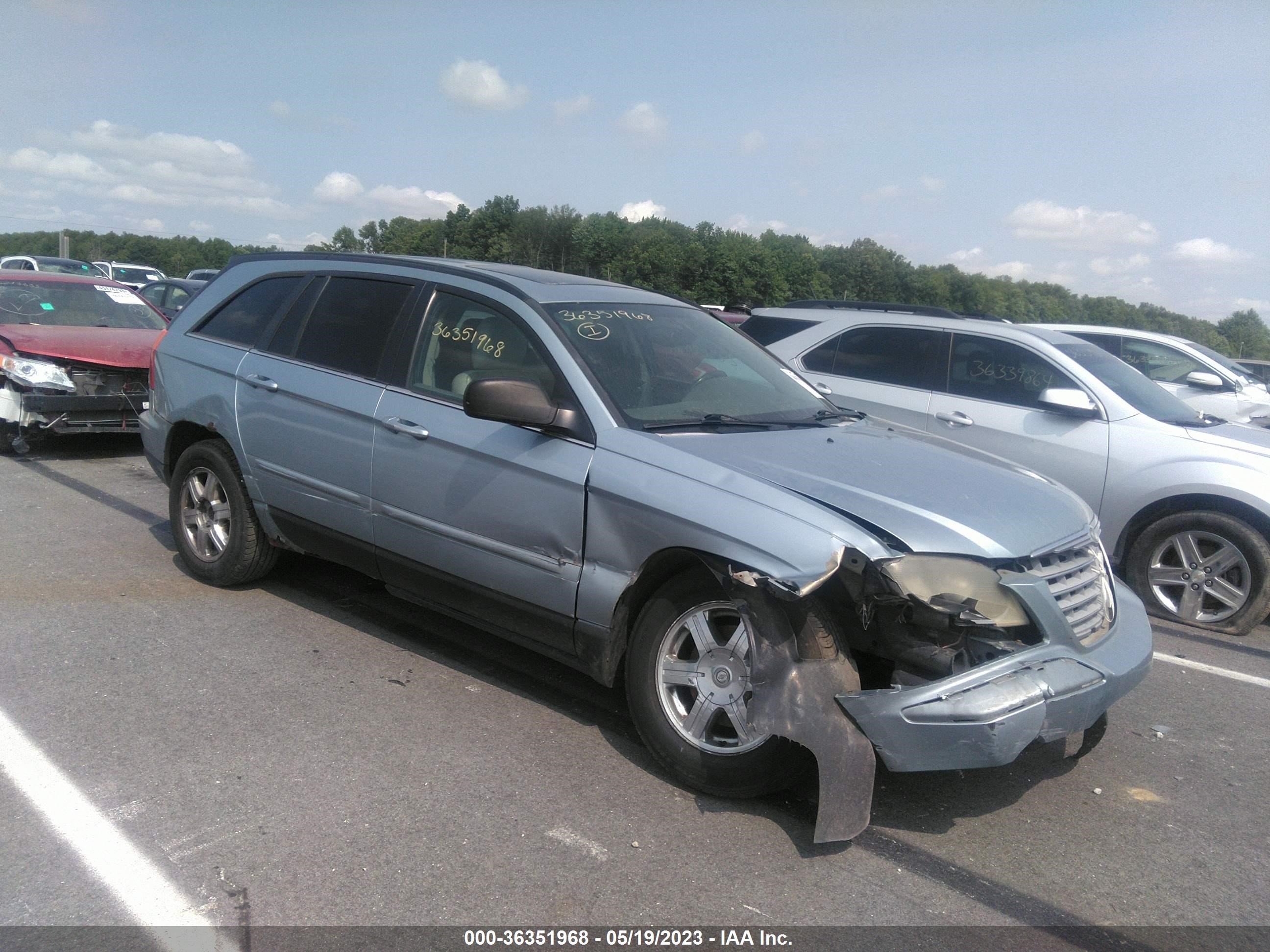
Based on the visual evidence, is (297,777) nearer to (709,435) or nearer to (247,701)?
(247,701)

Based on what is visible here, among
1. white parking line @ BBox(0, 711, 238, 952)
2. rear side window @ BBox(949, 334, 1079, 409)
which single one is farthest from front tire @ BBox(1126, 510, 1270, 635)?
white parking line @ BBox(0, 711, 238, 952)

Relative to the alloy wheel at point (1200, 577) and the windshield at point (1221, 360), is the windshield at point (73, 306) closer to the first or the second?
the alloy wheel at point (1200, 577)

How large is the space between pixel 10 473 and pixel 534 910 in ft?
26.4

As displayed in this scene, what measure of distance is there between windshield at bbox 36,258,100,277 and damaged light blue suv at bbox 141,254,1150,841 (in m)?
17.8

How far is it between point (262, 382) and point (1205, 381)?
9.84 metres

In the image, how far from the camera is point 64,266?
74.7ft

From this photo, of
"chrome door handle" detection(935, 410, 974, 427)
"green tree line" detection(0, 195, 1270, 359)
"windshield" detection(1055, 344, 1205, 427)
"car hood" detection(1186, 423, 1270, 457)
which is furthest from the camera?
"green tree line" detection(0, 195, 1270, 359)

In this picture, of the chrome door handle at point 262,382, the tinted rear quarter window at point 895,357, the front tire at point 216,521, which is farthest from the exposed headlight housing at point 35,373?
the tinted rear quarter window at point 895,357

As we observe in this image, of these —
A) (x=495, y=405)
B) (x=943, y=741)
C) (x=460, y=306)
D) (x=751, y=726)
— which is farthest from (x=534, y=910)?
(x=460, y=306)

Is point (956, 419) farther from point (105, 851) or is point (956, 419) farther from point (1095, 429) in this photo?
point (105, 851)

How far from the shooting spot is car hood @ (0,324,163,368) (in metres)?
9.42

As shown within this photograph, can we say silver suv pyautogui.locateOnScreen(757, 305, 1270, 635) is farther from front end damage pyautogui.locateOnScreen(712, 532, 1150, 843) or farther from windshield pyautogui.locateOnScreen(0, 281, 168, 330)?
windshield pyautogui.locateOnScreen(0, 281, 168, 330)

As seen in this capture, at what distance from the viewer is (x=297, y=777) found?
3668mm

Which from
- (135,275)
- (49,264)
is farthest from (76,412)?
(135,275)
